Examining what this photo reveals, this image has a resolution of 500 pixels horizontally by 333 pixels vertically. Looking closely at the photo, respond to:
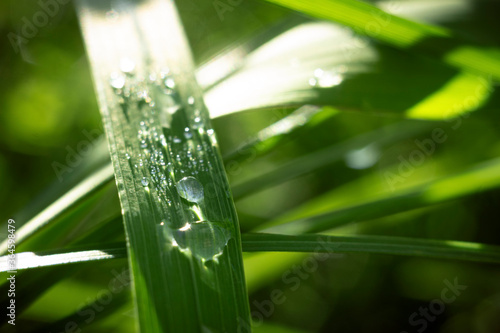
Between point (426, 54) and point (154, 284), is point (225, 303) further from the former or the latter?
point (426, 54)

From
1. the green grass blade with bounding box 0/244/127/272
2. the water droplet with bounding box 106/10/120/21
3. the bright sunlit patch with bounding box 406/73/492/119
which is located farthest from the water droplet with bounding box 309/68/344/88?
the green grass blade with bounding box 0/244/127/272

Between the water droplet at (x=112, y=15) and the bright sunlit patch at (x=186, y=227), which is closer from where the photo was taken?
the bright sunlit patch at (x=186, y=227)

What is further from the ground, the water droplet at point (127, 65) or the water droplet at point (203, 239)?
the water droplet at point (127, 65)

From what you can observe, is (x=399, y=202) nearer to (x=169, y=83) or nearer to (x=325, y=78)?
(x=325, y=78)

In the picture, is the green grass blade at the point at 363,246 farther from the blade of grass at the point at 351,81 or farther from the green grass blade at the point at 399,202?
the blade of grass at the point at 351,81

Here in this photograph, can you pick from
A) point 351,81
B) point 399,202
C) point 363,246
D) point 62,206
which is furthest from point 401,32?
point 62,206

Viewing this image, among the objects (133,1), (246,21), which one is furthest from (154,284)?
(246,21)

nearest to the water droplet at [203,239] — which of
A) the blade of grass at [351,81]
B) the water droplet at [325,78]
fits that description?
the blade of grass at [351,81]
